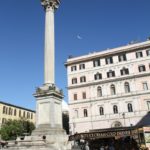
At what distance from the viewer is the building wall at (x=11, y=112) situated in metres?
65.4

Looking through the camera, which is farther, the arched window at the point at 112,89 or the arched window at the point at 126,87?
the arched window at the point at 112,89

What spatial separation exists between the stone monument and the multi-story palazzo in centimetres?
2552

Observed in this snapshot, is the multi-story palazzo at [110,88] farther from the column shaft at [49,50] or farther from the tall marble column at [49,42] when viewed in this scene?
the column shaft at [49,50]

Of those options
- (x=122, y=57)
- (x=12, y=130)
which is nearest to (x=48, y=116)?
(x=122, y=57)

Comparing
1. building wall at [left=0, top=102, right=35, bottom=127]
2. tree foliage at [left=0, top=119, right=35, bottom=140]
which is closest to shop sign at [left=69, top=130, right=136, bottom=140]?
tree foliage at [left=0, top=119, right=35, bottom=140]

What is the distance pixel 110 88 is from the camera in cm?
4803

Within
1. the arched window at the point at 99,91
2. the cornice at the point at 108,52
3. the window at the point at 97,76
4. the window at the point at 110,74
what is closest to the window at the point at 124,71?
the window at the point at 110,74

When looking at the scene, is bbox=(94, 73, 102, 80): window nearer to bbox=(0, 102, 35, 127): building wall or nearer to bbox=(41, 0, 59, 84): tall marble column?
bbox=(41, 0, 59, 84): tall marble column

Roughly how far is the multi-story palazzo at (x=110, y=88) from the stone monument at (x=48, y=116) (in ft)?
83.7

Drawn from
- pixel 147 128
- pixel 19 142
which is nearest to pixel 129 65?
pixel 147 128

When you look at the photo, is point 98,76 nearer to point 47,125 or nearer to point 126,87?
point 126,87

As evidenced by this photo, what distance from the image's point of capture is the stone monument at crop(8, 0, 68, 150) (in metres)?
19.0

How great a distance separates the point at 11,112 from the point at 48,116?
168 ft

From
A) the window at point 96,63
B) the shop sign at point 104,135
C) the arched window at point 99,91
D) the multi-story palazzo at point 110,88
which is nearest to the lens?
the shop sign at point 104,135
